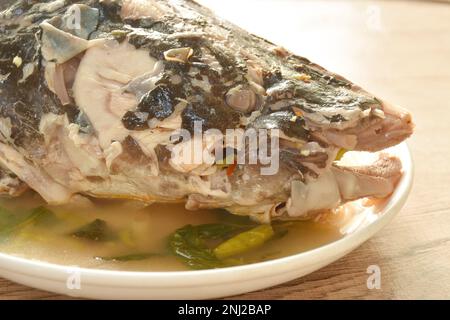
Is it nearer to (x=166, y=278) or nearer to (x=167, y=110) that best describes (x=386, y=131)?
(x=167, y=110)

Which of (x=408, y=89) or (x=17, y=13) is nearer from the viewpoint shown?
(x=17, y=13)

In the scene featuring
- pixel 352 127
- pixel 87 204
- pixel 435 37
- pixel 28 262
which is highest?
pixel 352 127

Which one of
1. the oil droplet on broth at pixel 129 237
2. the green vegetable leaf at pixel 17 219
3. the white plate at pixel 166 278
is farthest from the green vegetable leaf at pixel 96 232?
the white plate at pixel 166 278

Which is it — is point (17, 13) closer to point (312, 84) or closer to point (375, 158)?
point (312, 84)

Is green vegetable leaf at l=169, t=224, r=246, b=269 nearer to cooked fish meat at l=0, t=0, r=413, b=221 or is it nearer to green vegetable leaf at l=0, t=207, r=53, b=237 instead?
cooked fish meat at l=0, t=0, r=413, b=221

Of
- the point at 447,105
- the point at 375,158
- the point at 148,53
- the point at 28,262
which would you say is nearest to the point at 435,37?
the point at 447,105

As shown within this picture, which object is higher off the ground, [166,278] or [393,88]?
[166,278]

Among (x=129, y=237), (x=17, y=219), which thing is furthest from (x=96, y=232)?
(x=17, y=219)
